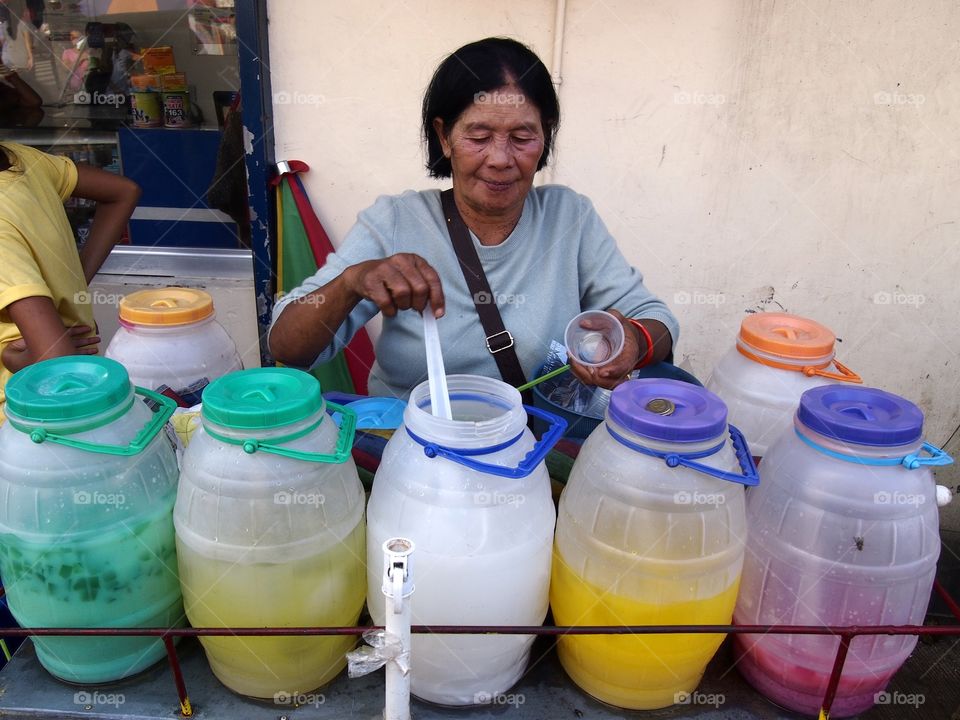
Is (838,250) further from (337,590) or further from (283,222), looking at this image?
(337,590)

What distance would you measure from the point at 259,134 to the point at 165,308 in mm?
1235

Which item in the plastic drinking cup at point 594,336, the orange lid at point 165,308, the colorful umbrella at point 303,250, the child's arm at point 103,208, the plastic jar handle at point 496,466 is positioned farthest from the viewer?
the colorful umbrella at point 303,250

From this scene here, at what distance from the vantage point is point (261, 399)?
996 millimetres

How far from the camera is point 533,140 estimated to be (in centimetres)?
160

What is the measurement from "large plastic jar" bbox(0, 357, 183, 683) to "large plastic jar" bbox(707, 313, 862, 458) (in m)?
1.03

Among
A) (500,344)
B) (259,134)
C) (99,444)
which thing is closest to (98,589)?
(99,444)

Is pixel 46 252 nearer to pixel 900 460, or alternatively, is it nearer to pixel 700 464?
pixel 700 464

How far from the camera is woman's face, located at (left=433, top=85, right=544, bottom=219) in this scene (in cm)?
156

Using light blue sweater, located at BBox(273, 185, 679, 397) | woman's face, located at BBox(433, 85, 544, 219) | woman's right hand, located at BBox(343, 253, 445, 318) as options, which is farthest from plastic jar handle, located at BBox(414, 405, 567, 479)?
woman's face, located at BBox(433, 85, 544, 219)

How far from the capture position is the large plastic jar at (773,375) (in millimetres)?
1358

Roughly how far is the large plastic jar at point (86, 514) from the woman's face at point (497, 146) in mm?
840

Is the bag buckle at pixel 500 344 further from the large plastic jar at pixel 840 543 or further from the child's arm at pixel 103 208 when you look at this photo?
the child's arm at pixel 103 208

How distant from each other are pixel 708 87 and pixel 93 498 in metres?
2.41

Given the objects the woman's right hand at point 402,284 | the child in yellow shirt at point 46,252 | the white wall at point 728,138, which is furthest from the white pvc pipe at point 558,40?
the child in yellow shirt at point 46,252
